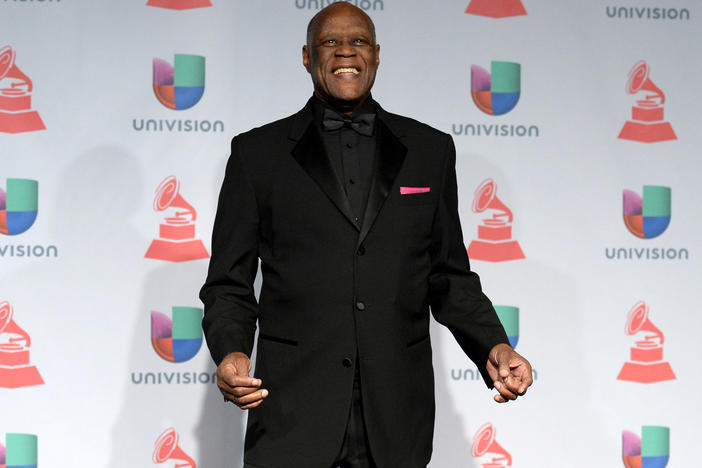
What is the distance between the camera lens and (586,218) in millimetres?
2828

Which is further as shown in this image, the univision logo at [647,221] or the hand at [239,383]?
the univision logo at [647,221]

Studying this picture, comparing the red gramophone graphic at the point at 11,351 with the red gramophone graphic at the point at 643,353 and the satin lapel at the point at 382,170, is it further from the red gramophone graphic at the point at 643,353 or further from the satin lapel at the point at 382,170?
the red gramophone graphic at the point at 643,353

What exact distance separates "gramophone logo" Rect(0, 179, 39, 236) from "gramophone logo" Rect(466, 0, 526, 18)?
5.18 feet

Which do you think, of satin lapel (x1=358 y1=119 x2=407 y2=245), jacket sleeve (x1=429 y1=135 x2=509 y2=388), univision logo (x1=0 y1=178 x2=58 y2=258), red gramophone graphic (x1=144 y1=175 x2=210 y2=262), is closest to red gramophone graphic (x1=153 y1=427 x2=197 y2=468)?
red gramophone graphic (x1=144 y1=175 x2=210 y2=262)

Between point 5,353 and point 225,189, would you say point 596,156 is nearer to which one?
point 225,189

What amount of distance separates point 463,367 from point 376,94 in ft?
3.17

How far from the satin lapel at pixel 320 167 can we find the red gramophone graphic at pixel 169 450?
134 cm

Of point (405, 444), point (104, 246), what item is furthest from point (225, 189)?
point (104, 246)

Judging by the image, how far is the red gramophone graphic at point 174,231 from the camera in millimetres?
2660

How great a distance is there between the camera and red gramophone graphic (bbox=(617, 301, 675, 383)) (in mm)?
2844

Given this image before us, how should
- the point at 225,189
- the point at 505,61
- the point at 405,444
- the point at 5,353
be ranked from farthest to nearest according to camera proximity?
1. the point at 505,61
2. the point at 5,353
3. the point at 225,189
4. the point at 405,444

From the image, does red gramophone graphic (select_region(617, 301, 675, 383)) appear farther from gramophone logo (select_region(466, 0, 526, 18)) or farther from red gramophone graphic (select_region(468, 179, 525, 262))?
gramophone logo (select_region(466, 0, 526, 18))

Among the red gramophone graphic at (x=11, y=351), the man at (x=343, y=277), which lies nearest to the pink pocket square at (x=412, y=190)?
the man at (x=343, y=277)

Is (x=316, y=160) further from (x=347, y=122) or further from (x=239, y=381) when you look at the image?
(x=239, y=381)
